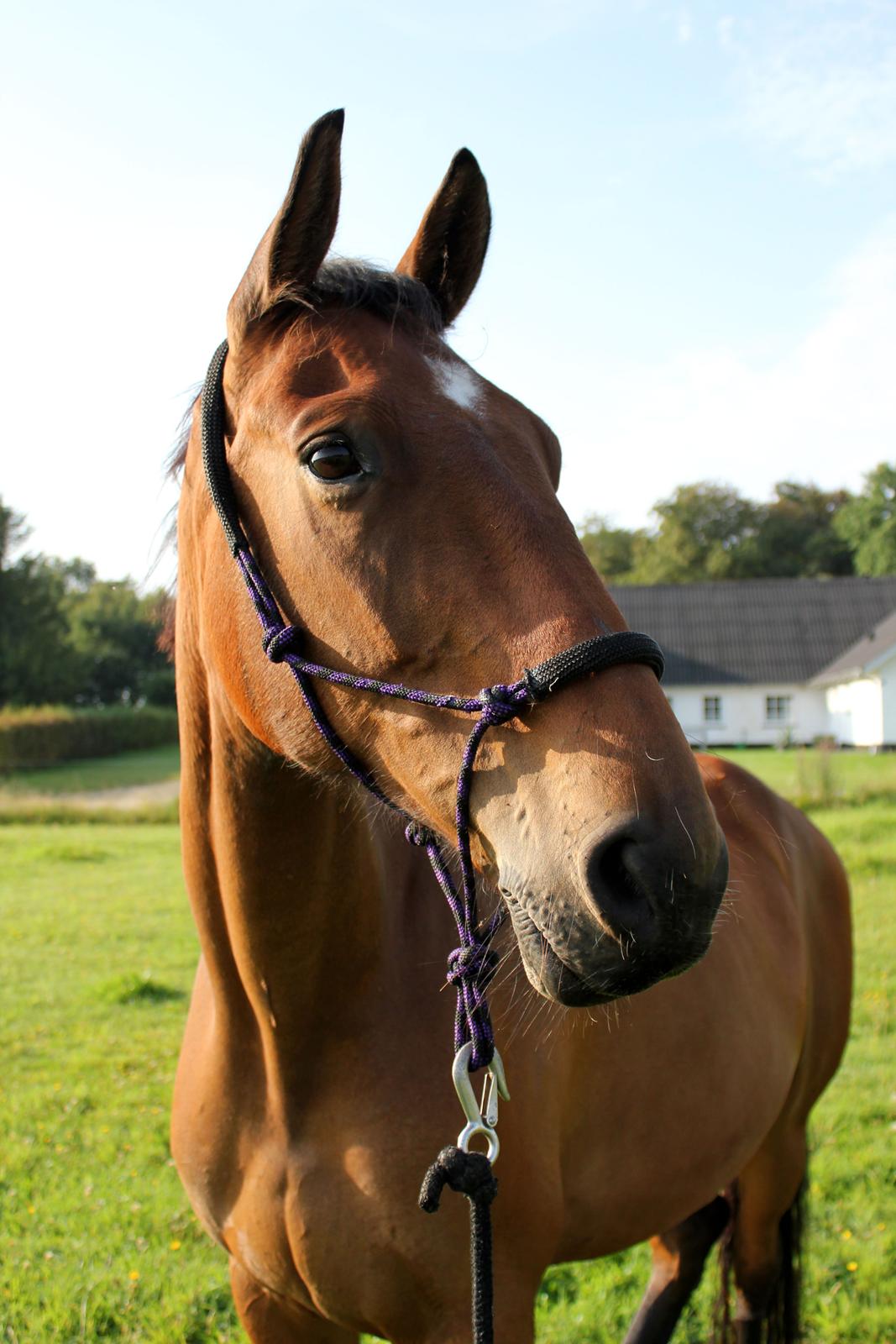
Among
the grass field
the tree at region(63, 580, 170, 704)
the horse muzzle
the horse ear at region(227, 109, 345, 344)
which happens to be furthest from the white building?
the horse muzzle

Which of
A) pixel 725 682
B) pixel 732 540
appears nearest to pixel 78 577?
pixel 732 540

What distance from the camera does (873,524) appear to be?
6862 centimetres

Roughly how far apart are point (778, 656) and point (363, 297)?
45509mm

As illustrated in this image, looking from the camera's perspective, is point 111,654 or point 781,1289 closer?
point 781,1289

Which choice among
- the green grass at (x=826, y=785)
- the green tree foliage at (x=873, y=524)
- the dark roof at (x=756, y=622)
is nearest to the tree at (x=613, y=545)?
the green tree foliage at (x=873, y=524)

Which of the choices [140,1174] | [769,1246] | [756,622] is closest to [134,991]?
[140,1174]

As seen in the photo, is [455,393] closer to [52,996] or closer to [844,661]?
[52,996]

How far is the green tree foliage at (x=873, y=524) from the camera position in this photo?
64.8 metres

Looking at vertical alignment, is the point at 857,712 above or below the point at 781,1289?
above

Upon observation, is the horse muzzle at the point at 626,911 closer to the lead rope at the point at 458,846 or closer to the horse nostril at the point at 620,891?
the horse nostril at the point at 620,891

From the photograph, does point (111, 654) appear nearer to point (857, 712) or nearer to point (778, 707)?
point (778, 707)

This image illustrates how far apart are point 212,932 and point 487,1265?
3.20 ft

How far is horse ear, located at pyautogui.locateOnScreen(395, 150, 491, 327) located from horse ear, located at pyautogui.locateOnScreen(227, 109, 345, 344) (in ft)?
1.00

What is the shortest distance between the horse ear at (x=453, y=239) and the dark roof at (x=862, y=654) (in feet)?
127
